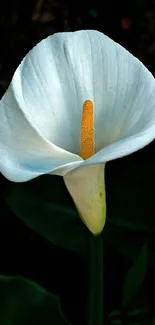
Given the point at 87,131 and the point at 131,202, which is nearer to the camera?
the point at 87,131

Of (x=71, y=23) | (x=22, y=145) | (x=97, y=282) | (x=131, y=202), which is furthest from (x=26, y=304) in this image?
(x=71, y=23)

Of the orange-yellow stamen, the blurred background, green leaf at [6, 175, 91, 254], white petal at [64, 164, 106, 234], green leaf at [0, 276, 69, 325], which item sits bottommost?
green leaf at [6, 175, 91, 254]

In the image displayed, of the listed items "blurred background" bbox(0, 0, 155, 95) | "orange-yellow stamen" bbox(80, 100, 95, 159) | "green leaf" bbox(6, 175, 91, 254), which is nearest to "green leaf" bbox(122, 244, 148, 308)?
"green leaf" bbox(6, 175, 91, 254)

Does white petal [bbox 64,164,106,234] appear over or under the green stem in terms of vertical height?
over

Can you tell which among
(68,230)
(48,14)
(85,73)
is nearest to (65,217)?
(68,230)

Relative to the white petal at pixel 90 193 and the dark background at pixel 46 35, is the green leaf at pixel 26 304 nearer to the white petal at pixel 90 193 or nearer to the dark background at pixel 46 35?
the white petal at pixel 90 193

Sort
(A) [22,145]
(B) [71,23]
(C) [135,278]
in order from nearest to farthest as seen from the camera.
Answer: (A) [22,145]
(C) [135,278]
(B) [71,23]

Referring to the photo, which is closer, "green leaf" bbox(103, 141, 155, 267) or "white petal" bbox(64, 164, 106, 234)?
"white petal" bbox(64, 164, 106, 234)

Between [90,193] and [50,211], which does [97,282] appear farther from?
[50,211]

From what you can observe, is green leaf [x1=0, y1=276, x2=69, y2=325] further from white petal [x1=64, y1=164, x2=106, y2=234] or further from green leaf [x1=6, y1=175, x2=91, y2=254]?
green leaf [x1=6, y1=175, x2=91, y2=254]
